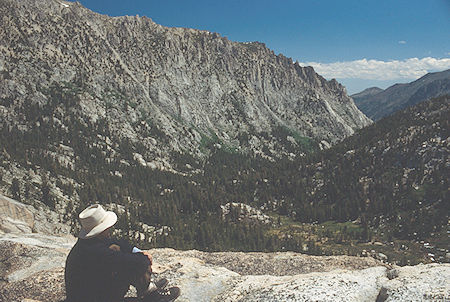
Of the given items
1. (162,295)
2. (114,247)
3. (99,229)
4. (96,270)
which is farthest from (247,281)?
(99,229)

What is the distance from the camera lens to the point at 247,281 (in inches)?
505

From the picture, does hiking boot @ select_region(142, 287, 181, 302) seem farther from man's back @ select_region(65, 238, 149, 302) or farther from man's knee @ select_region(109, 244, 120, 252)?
man's knee @ select_region(109, 244, 120, 252)

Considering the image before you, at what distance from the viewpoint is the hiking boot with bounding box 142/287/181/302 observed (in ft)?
30.8

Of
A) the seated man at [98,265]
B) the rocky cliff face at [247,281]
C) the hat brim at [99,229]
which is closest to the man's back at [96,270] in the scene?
the seated man at [98,265]

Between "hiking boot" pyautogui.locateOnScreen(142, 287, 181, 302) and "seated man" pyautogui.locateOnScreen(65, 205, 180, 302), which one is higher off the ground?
"seated man" pyautogui.locateOnScreen(65, 205, 180, 302)

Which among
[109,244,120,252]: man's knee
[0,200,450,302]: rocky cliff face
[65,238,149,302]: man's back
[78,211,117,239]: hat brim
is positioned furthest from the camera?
[0,200,450,302]: rocky cliff face

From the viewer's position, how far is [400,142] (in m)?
170

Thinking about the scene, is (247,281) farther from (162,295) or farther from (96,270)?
(96,270)

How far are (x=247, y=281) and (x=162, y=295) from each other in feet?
14.2

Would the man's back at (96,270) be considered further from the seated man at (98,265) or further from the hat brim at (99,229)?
the hat brim at (99,229)

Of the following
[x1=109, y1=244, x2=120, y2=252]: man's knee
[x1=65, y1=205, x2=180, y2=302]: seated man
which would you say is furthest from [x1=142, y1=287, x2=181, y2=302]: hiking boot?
[x1=109, y1=244, x2=120, y2=252]: man's knee

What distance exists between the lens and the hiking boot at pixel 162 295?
370 inches

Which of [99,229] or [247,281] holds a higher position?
[99,229]

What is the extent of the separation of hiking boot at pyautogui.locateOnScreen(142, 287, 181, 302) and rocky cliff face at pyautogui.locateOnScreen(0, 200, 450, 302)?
1.00m
